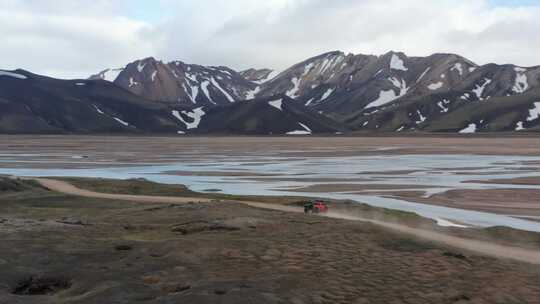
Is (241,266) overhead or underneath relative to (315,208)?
overhead

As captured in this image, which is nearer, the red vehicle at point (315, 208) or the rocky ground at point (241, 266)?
the rocky ground at point (241, 266)

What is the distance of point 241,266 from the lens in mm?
17891

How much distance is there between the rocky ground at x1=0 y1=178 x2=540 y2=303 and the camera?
14914 millimetres

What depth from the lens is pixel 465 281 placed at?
16672mm

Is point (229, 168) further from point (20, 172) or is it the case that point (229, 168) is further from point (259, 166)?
point (20, 172)

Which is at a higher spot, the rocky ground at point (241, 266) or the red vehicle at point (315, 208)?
the rocky ground at point (241, 266)

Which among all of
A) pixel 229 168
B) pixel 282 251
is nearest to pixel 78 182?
pixel 229 168

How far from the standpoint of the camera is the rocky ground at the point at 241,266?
14914mm

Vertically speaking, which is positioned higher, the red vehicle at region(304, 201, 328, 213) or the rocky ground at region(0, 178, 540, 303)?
the rocky ground at region(0, 178, 540, 303)

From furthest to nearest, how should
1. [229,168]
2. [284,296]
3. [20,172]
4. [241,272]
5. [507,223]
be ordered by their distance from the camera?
[229,168] < [20,172] < [507,223] < [241,272] < [284,296]

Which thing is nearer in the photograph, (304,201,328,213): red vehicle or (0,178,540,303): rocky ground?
(0,178,540,303): rocky ground

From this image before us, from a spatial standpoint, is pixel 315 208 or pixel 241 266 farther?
pixel 315 208

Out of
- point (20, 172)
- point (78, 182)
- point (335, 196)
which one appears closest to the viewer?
point (335, 196)

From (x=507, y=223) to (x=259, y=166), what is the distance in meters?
52.4
